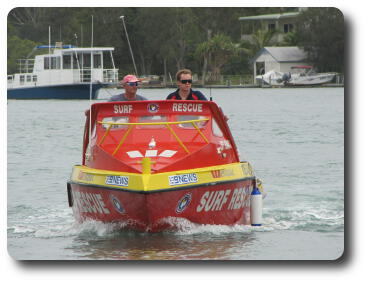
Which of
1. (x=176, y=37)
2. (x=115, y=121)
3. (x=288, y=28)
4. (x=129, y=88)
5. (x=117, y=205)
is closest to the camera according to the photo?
(x=117, y=205)

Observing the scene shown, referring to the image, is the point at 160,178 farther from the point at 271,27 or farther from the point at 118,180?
the point at 271,27

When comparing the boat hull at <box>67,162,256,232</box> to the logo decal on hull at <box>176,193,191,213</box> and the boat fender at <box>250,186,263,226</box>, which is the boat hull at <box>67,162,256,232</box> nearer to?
the logo decal on hull at <box>176,193,191,213</box>

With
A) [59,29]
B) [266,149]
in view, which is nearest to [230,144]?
[266,149]

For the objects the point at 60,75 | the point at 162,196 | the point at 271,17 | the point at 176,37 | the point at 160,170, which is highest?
the point at 271,17

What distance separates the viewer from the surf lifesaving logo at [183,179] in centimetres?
1161

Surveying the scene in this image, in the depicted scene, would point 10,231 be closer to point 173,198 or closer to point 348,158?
point 173,198

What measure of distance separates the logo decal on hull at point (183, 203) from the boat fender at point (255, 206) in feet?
5.22

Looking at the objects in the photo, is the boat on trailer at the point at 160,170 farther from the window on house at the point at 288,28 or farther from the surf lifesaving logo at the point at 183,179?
the window on house at the point at 288,28

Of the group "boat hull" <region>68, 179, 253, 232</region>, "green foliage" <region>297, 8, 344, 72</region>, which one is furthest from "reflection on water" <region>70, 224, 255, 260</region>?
"green foliage" <region>297, 8, 344, 72</region>

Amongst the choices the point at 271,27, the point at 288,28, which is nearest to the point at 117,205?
the point at 288,28

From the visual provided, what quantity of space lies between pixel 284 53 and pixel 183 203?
66490 millimetres

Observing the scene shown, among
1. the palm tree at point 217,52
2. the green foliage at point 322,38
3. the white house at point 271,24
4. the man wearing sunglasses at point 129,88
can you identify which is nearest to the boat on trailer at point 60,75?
the palm tree at point 217,52

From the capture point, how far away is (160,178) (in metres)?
11.6

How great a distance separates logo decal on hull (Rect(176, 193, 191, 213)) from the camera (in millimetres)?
11758
